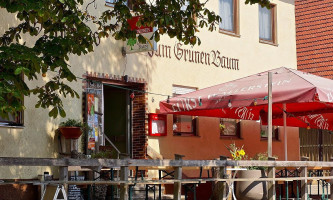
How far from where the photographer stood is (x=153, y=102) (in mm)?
16797

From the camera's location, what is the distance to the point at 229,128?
19.3 m

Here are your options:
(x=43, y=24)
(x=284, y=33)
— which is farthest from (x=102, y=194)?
(x=284, y=33)

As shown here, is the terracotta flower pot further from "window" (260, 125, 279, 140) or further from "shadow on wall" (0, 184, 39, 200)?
"window" (260, 125, 279, 140)

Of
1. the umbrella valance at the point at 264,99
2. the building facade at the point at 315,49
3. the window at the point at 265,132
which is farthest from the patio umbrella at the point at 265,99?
the building facade at the point at 315,49

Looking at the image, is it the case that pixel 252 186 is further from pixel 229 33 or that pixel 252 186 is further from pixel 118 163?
pixel 229 33

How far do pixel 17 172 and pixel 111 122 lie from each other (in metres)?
3.85

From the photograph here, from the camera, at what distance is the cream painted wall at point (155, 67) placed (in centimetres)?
1378

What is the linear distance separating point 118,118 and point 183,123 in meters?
1.75

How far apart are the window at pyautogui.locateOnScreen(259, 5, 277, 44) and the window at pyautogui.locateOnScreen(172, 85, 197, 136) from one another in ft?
12.5

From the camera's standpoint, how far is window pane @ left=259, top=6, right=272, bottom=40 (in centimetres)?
2080

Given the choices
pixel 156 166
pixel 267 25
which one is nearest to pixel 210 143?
pixel 267 25

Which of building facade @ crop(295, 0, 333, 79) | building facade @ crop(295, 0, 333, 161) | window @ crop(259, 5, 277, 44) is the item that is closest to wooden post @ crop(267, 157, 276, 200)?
window @ crop(259, 5, 277, 44)

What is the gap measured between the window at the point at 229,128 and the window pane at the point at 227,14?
2.50 metres

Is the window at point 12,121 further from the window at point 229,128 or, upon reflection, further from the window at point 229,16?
the window at point 229,16
